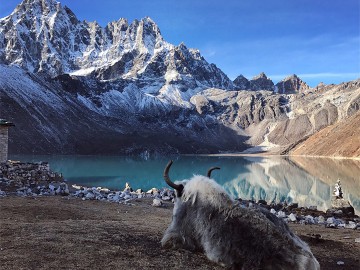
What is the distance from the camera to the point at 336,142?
437 ft

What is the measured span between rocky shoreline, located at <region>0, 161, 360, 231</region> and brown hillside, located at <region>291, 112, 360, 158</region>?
99.2 m

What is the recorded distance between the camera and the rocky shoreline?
17542mm

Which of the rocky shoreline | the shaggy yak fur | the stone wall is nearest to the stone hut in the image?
the stone wall

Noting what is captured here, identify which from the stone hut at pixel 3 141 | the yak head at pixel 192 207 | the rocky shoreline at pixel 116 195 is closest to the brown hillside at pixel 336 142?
the rocky shoreline at pixel 116 195

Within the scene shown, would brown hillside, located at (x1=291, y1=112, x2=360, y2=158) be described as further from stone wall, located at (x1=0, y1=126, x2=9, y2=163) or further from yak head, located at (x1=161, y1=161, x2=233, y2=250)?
yak head, located at (x1=161, y1=161, x2=233, y2=250)

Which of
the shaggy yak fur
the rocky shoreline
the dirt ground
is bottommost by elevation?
the rocky shoreline

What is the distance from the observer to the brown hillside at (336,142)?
121 m

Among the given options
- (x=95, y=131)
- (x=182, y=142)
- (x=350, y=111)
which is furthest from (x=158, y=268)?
(x=350, y=111)

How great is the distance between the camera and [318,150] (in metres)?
138

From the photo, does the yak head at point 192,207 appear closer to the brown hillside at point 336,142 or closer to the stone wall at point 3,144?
the stone wall at point 3,144

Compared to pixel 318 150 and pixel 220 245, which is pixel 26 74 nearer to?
pixel 318 150

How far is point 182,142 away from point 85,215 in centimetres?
17085

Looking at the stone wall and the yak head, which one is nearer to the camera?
the yak head

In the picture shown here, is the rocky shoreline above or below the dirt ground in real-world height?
below
